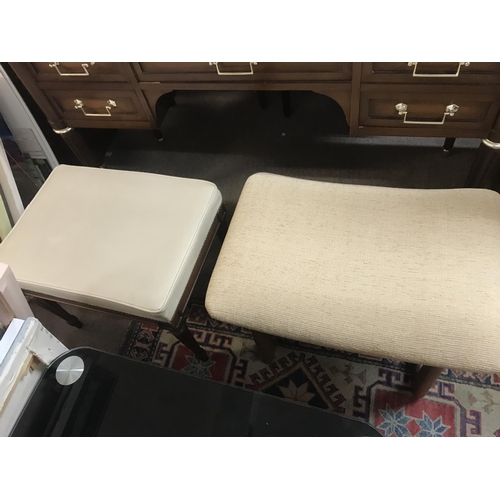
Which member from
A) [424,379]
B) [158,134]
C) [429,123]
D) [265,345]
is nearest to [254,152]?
[158,134]

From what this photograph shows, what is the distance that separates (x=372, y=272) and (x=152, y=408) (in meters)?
0.47

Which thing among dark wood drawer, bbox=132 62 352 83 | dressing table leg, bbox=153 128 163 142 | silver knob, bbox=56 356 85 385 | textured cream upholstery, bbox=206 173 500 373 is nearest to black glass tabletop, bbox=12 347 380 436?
silver knob, bbox=56 356 85 385

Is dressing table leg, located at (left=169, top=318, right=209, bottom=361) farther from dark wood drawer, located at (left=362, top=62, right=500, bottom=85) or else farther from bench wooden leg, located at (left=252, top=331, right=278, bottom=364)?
dark wood drawer, located at (left=362, top=62, right=500, bottom=85)

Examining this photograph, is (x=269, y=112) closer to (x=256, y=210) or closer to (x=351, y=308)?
(x=256, y=210)

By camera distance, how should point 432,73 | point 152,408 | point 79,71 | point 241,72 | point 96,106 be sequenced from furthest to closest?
point 96,106 < point 79,71 < point 241,72 < point 432,73 < point 152,408

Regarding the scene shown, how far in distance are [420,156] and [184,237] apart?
0.93 metres

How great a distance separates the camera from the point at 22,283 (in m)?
0.94

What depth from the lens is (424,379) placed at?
0.91m

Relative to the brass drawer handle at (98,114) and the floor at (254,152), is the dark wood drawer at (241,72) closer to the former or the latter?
the brass drawer handle at (98,114)

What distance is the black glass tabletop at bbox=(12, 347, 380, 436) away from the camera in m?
0.69

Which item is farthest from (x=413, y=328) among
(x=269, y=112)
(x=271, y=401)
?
(x=269, y=112)

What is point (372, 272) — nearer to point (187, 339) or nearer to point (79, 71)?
point (187, 339)
